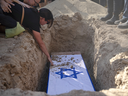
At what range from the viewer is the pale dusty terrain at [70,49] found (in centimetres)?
127

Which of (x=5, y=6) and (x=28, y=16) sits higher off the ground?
(x=5, y=6)

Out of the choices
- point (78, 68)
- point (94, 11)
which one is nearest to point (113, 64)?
point (78, 68)

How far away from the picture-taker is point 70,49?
3752mm

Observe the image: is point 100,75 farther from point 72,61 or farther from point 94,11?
point 94,11

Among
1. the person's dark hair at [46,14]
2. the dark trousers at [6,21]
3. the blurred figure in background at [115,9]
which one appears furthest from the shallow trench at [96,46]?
the dark trousers at [6,21]

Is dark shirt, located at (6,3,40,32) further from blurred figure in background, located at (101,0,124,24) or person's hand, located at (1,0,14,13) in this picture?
blurred figure in background, located at (101,0,124,24)

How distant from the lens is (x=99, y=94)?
1.14m

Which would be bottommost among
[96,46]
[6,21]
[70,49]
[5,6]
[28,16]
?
[70,49]

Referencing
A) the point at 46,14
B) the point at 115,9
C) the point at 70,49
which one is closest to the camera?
the point at 46,14

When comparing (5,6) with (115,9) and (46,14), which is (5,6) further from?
(115,9)

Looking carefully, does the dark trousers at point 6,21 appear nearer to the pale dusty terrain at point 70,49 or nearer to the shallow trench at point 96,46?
the pale dusty terrain at point 70,49

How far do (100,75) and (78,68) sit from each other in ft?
1.76

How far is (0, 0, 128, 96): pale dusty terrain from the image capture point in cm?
127

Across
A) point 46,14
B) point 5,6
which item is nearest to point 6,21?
point 5,6
